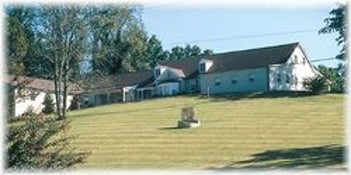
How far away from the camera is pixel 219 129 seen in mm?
17266

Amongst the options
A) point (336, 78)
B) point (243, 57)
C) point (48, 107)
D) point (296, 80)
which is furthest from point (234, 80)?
point (48, 107)

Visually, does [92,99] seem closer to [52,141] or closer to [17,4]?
[52,141]

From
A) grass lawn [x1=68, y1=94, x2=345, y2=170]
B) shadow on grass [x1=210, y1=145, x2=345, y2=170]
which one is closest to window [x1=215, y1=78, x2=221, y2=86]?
grass lawn [x1=68, y1=94, x2=345, y2=170]

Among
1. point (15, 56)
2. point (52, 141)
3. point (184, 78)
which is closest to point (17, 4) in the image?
point (15, 56)

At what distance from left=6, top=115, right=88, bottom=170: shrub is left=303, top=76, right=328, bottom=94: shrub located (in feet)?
55.0

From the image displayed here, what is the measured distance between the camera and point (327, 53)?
13.0ft

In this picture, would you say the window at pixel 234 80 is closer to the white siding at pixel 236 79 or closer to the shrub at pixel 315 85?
the white siding at pixel 236 79

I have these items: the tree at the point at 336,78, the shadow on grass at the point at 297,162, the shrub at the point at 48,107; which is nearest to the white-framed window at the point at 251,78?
the shadow on grass at the point at 297,162

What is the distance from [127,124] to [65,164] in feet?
52.1

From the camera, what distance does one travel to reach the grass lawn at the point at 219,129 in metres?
12.4

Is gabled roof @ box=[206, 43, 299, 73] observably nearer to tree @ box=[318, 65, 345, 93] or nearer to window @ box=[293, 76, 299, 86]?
tree @ box=[318, 65, 345, 93]

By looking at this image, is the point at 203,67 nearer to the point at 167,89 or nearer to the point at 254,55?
the point at 254,55

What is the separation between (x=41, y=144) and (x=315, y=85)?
732 inches

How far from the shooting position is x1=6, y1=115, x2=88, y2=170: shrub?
116 inches
